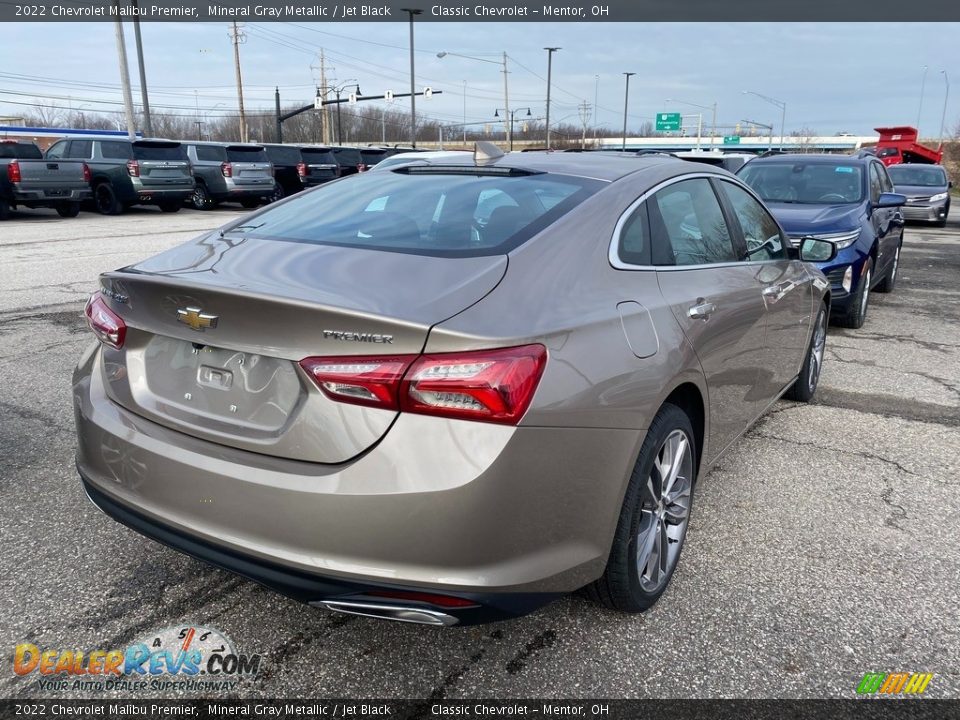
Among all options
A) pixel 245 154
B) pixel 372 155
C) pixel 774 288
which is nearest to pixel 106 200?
pixel 245 154

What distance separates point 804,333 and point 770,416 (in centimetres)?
68

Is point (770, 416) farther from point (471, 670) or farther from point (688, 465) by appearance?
point (471, 670)

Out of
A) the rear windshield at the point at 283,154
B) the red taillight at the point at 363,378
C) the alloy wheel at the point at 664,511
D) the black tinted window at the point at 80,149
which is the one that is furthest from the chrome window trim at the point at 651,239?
the rear windshield at the point at 283,154

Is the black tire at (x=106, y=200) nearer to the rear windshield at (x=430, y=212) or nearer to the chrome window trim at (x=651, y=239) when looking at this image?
the rear windshield at (x=430, y=212)

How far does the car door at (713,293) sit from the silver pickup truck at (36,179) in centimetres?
1750

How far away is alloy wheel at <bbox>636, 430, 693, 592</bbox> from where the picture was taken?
8.80 feet

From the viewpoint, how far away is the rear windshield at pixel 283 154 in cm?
2306

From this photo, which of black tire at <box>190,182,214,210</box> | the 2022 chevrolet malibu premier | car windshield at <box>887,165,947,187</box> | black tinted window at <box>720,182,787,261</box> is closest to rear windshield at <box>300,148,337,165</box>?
black tire at <box>190,182,214,210</box>

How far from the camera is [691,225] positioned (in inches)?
130

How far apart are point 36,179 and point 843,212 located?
1658 centimetres

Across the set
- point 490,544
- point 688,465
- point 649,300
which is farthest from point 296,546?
point 688,465

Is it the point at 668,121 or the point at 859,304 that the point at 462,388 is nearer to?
the point at 859,304

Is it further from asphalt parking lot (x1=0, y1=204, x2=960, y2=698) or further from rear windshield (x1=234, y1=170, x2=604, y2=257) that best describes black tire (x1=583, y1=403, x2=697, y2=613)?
rear windshield (x1=234, y1=170, x2=604, y2=257)

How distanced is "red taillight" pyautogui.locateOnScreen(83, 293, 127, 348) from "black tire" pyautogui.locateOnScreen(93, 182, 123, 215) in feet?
61.2
